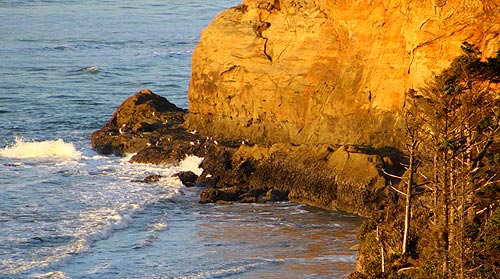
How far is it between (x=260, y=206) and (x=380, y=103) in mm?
5313

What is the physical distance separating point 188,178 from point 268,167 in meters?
3.01

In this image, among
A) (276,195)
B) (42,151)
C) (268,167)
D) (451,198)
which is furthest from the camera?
(42,151)

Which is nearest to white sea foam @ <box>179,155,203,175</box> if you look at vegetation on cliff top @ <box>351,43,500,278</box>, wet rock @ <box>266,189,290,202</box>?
wet rock @ <box>266,189,290,202</box>

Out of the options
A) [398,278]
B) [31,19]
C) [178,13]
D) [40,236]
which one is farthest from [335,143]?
[178,13]

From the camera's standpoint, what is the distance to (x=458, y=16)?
110ft

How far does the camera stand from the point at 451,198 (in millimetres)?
23016

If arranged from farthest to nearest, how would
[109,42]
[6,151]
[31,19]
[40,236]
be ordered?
[31,19]
[109,42]
[6,151]
[40,236]

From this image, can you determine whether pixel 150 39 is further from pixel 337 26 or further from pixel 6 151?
pixel 337 26

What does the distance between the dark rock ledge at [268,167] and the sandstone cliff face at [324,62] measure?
1.34 metres

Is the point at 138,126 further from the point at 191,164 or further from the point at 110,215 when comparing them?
the point at 110,215

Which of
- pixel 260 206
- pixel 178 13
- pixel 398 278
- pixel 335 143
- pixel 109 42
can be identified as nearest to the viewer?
pixel 398 278

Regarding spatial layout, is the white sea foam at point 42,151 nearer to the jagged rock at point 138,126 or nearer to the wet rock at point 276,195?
the jagged rock at point 138,126

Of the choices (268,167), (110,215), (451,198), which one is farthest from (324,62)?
(451,198)

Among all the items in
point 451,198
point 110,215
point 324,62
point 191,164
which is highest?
point 324,62
